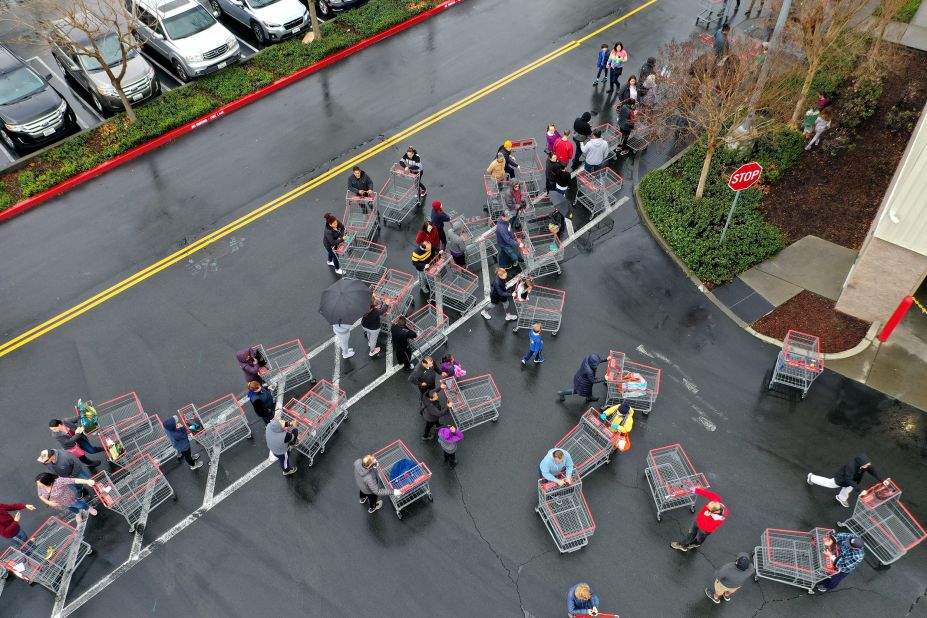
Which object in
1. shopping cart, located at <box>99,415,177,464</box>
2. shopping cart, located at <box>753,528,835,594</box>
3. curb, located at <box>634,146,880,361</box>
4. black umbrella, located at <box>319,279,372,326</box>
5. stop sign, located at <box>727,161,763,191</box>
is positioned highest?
stop sign, located at <box>727,161,763,191</box>

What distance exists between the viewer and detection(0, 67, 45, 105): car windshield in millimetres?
20922

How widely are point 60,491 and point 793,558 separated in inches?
519

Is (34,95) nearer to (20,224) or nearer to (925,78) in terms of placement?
(20,224)

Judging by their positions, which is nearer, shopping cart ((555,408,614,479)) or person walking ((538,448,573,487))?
person walking ((538,448,573,487))

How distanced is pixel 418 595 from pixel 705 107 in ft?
41.9

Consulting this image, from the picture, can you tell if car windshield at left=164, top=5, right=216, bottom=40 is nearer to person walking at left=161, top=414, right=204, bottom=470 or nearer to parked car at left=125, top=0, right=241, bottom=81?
parked car at left=125, top=0, right=241, bottom=81

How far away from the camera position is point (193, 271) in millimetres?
17562

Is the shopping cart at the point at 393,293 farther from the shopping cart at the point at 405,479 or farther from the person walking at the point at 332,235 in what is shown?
the shopping cart at the point at 405,479

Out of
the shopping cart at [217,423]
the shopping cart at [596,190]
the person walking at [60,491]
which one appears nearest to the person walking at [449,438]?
the shopping cart at [217,423]

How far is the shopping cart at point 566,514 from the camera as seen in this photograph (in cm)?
1233

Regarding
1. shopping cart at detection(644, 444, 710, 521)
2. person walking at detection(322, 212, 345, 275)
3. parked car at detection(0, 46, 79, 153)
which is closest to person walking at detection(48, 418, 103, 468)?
person walking at detection(322, 212, 345, 275)

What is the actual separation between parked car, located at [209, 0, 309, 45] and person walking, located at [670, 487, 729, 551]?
68.7ft

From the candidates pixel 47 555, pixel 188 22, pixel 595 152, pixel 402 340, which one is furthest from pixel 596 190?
pixel 188 22

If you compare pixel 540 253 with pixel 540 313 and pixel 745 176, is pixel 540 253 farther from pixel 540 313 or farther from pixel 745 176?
pixel 745 176
